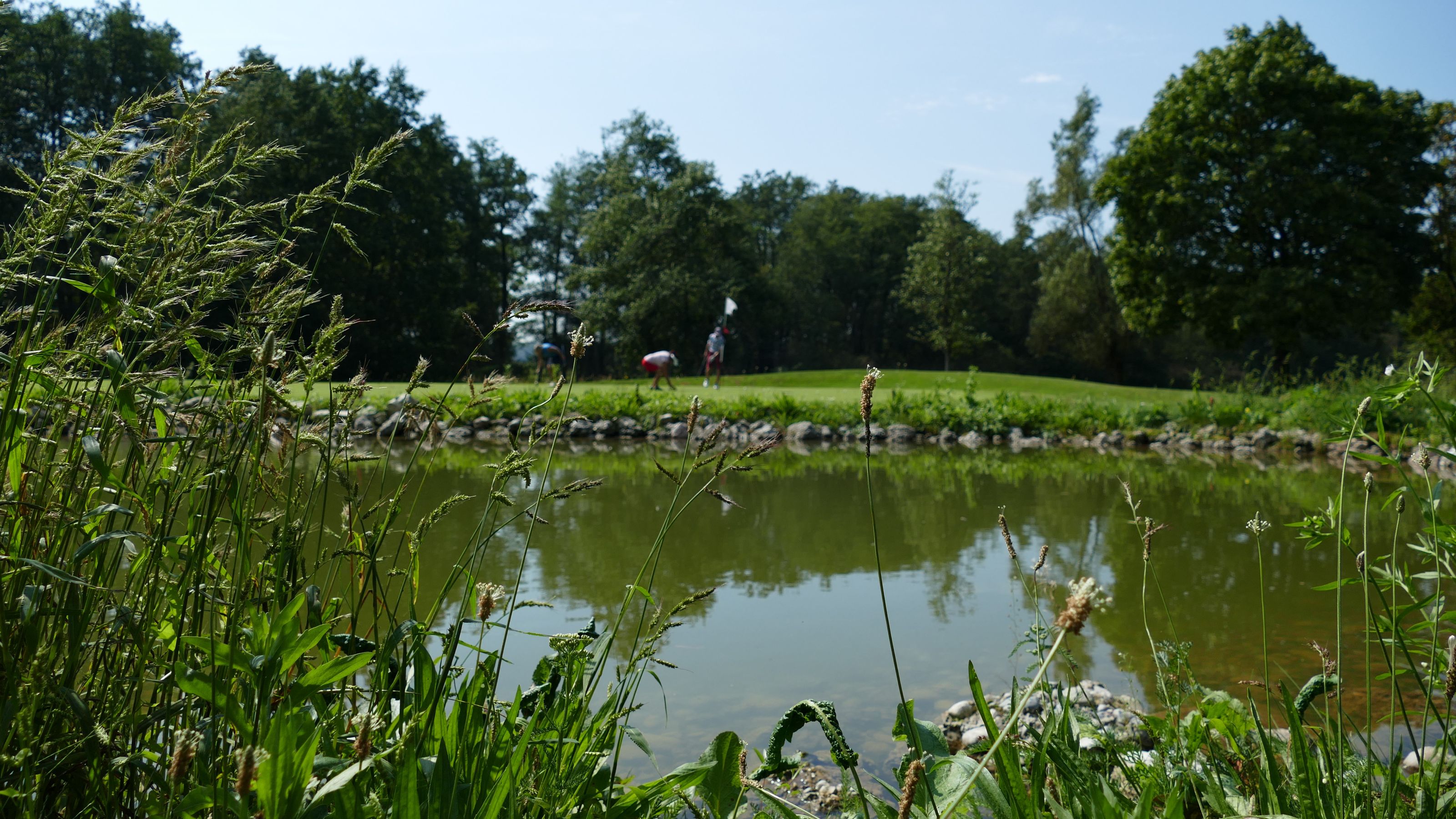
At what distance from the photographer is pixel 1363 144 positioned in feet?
65.2

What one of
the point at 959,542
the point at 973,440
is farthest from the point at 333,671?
the point at 973,440

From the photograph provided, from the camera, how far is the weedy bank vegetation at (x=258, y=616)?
37.9 inches

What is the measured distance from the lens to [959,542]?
525 centimetres

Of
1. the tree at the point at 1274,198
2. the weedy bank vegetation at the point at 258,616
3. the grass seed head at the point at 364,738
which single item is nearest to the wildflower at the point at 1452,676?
the weedy bank vegetation at the point at 258,616

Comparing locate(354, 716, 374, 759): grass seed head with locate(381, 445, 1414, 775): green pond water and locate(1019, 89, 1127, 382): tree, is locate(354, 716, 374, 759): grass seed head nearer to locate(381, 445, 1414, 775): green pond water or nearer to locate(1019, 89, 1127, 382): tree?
locate(381, 445, 1414, 775): green pond water

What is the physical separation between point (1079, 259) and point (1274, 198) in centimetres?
998

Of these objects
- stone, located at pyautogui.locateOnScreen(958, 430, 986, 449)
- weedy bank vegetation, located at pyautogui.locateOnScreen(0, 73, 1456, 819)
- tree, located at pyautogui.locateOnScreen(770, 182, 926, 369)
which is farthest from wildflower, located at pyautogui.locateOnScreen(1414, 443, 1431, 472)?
tree, located at pyautogui.locateOnScreen(770, 182, 926, 369)

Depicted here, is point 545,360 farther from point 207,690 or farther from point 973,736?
point 207,690

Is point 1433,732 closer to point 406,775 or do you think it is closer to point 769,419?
point 406,775

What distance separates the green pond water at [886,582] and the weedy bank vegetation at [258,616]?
320mm

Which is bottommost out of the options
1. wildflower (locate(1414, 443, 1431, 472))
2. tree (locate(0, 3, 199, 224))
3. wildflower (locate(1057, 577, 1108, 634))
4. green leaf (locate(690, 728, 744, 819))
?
green leaf (locate(690, 728, 744, 819))

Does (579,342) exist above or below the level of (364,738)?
above

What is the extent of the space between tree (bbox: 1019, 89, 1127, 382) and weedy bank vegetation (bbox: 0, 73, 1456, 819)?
101 ft

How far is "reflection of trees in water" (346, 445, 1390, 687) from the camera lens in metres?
3.68
